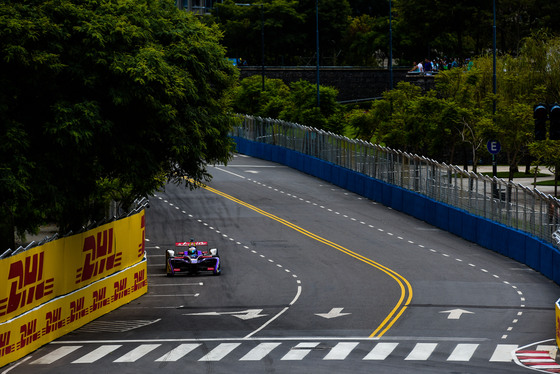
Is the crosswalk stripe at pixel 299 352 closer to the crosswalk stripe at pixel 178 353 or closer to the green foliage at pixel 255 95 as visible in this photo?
the crosswalk stripe at pixel 178 353

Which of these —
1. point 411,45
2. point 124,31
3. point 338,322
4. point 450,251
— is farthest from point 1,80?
point 411,45

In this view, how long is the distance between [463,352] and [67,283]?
1246 cm

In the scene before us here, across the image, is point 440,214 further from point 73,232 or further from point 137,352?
point 137,352

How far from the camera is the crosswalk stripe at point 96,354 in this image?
29094mm

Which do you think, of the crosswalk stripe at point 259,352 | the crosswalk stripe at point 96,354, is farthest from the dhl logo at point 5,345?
the crosswalk stripe at point 259,352

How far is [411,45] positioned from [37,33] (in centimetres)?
9295

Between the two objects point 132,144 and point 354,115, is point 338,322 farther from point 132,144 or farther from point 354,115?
point 354,115

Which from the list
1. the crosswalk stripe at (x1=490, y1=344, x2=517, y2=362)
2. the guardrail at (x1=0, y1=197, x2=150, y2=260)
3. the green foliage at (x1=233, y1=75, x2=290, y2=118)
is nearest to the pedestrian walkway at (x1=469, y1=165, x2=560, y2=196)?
the green foliage at (x1=233, y1=75, x2=290, y2=118)

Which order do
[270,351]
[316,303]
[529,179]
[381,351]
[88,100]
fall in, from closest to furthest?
[381,351]
[270,351]
[88,100]
[316,303]
[529,179]

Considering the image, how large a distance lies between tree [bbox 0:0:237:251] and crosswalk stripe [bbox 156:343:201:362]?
19.9 feet

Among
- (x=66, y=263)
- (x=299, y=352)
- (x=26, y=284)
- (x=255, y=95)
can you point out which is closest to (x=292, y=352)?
(x=299, y=352)

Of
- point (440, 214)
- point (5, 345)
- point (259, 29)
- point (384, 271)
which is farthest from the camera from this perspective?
point (259, 29)

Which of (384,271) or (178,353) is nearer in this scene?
(178,353)

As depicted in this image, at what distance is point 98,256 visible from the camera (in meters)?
36.8
